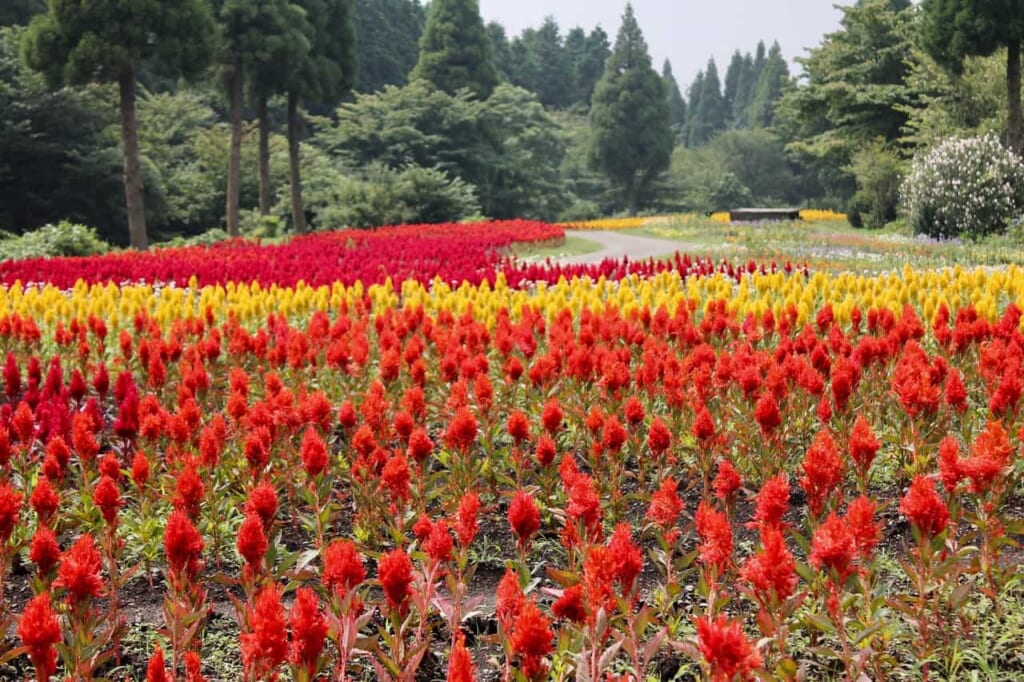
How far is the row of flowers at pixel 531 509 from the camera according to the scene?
244 cm

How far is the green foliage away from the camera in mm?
20938

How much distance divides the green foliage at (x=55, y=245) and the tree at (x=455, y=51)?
2308 centimetres

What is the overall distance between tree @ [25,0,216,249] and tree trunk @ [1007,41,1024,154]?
18.9m

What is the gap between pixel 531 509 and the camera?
105 inches

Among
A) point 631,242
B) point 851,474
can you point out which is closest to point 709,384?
point 851,474

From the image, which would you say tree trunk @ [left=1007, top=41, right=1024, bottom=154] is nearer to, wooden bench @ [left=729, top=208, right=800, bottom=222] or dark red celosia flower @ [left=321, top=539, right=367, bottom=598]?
wooden bench @ [left=729, top=208, right=800, bottom=222]

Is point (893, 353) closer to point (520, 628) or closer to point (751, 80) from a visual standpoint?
point (520, 628)

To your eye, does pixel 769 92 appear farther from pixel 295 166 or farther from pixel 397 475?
pixel 397 475

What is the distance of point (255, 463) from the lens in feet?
11.7

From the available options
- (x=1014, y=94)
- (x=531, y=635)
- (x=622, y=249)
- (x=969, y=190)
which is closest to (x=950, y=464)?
(x=531, y=635)

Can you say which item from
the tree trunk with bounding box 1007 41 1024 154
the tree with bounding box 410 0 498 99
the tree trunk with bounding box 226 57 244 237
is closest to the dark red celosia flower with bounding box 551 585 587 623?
the tree trunk with bounding box 1007 41 1024 154

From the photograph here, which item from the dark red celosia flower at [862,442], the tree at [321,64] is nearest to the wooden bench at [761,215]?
the tree at [321,64]

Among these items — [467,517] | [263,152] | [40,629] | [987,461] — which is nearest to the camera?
[40,629]

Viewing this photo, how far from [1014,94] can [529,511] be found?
79.2ft
